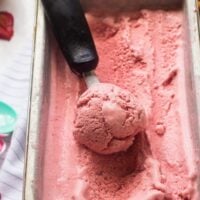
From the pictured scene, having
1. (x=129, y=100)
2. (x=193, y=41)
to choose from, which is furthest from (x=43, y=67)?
(x=193, y=41)

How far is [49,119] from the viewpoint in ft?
2.72

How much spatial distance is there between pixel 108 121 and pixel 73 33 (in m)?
0.21

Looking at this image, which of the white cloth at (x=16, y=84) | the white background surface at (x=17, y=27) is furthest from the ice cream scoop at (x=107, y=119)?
the white background surface at (x=17, y=27)

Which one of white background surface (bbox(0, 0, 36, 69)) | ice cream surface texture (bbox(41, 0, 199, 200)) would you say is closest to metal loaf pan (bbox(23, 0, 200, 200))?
ice cream surface texture (bbox(41, 0, 199, 200))

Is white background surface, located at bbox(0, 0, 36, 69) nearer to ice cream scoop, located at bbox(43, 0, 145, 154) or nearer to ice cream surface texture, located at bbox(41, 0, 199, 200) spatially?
ice cream surface texture, located at bbox(41, 0, 199, 200)

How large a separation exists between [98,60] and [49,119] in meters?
0.15

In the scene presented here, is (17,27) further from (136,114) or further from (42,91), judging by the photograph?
(136,114)

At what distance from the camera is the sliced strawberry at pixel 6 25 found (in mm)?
1098

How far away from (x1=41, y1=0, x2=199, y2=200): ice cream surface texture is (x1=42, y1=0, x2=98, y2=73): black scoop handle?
0.03 meters

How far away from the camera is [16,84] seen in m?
1.02

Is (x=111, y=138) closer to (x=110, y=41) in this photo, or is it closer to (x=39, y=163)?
(x=39, y=163)

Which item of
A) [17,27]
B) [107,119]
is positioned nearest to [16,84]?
[17,27]

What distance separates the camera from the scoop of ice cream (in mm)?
767

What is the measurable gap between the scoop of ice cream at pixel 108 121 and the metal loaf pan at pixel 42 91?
71mm
